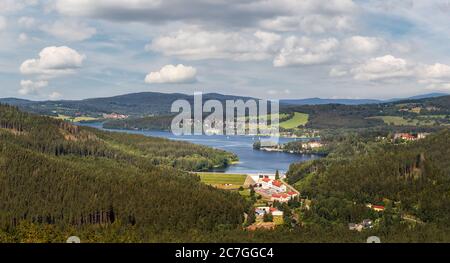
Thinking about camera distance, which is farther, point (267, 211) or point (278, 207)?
point (278, 207)

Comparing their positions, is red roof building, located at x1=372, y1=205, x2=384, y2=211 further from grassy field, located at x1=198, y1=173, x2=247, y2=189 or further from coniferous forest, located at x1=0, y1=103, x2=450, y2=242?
grassy field, located at x1=198, y1=173, x2=247, y2=189

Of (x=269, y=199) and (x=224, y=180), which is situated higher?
(x=269, y=199)

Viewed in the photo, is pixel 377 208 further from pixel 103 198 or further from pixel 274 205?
pixel 103 198

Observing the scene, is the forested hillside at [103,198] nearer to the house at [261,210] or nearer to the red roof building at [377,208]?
the house at [261,210]

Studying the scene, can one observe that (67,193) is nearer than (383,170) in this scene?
Yes

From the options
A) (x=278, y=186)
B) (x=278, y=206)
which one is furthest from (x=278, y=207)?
(x=278, y=186)

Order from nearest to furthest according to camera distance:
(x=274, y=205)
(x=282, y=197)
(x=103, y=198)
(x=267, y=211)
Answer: (x=103, y=198), (x=267, y=211), (x=274, y=205), (x=282, y=197)
